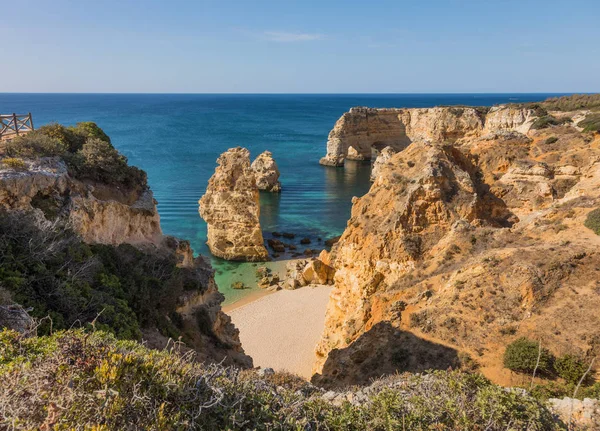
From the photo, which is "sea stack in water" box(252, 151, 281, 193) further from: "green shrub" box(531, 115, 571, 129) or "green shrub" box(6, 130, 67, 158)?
"green shrub" box(6, 130, 67, 158)

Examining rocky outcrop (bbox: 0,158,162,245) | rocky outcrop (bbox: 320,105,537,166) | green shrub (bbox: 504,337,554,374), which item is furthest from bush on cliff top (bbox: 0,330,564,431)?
rocky outcrop (bbox: 320,105,537,166)

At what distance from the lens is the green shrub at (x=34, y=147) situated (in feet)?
37.8

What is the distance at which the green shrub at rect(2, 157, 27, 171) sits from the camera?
10.6m

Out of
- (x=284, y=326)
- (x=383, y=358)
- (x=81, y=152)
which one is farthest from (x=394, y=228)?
(x=81, y=152)

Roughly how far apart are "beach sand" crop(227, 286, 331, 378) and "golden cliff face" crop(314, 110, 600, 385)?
10.6 ft

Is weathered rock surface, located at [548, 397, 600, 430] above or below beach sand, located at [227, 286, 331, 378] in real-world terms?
above

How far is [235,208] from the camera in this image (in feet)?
92.3

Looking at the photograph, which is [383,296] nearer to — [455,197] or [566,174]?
[455,197]

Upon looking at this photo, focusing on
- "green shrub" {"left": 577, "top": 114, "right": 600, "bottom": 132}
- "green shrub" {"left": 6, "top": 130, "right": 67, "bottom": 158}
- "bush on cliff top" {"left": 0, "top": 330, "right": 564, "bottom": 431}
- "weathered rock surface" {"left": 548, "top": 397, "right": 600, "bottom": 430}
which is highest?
"green shrub" {"left": 577, "top": 114, "right": 600, "bottom": 132}

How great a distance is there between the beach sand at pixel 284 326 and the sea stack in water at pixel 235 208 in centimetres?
582

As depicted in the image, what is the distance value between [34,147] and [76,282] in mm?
6039

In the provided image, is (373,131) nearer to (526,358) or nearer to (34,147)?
(34,147)

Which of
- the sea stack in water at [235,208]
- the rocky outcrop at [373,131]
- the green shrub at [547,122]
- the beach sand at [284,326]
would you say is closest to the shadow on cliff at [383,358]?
the beach sand at [284,326]

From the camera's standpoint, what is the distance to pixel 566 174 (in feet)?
62.3
